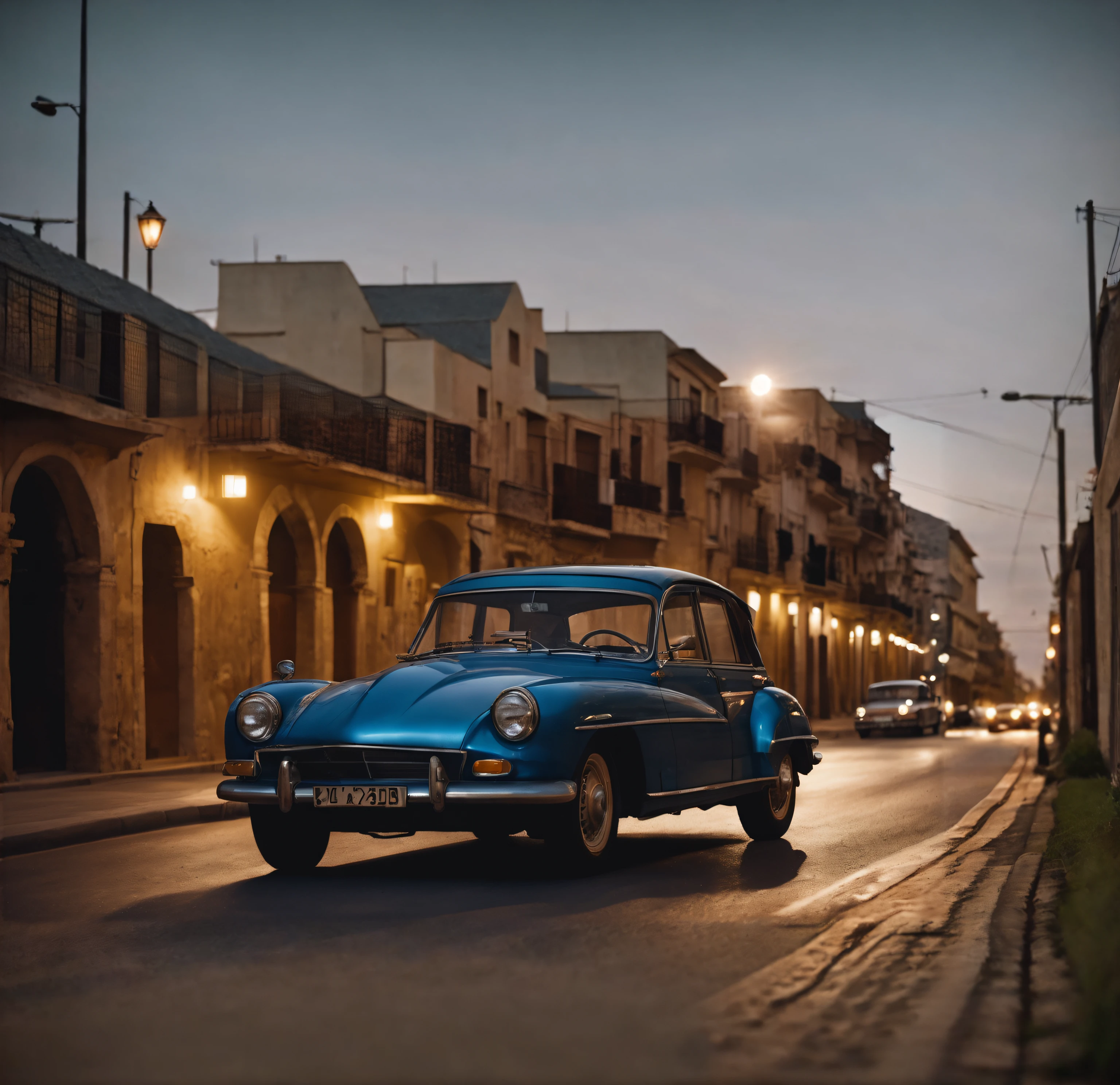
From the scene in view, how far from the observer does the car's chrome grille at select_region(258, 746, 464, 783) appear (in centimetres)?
810

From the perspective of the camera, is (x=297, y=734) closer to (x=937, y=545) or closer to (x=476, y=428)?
(x=476, y=428)

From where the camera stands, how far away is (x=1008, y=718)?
69938 millimetres

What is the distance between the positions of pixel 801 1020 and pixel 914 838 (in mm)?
7158

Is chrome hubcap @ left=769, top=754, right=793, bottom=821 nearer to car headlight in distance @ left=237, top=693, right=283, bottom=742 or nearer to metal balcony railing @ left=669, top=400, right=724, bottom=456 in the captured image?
car headlight in distance @ left=237, top=693, right=283, bottom=742

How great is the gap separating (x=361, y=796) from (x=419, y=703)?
59 cm

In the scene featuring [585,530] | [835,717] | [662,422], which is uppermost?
[662,422]

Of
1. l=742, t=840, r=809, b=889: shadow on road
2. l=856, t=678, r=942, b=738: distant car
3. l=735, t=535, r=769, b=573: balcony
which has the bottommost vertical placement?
l=856, t=678, r=942, b=738: distant car

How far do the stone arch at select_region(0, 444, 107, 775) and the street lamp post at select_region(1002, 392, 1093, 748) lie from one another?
1597 centimetres

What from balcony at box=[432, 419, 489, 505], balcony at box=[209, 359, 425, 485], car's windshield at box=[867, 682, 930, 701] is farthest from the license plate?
car's windshield at box=[867, 682, 930, 701]

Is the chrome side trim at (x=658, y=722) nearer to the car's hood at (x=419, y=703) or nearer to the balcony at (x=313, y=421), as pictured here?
the car's hood at (x=419, y=703)

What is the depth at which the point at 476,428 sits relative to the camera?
35.6m

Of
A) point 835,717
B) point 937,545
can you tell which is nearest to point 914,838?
point 835,717

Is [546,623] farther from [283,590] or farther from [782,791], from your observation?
[283,590]

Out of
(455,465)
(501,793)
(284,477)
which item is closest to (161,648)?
(284,477)
